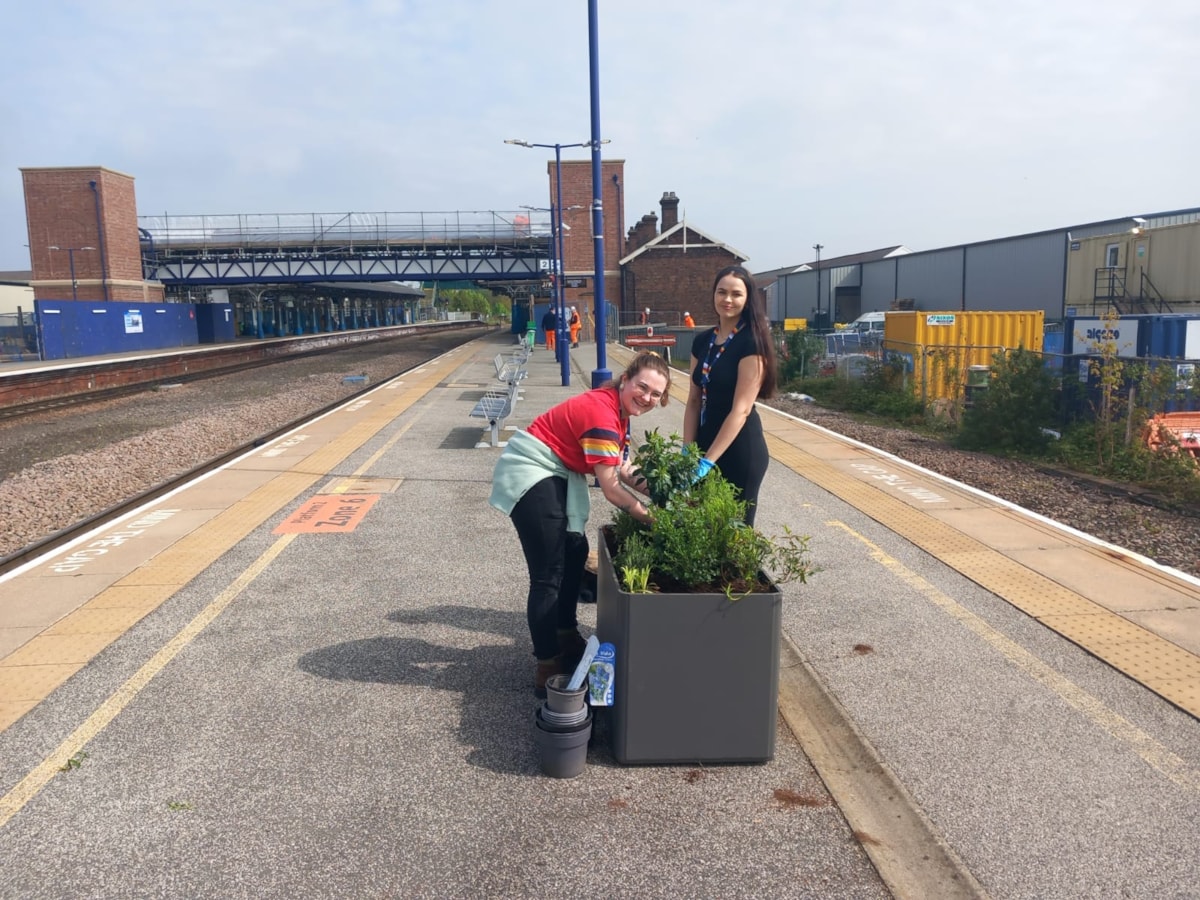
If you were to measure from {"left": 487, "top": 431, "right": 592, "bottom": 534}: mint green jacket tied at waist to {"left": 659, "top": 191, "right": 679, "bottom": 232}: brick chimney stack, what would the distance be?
5581cm

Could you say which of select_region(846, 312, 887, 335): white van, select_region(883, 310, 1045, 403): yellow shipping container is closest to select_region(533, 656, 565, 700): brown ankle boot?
select_region(883, 310, 1045, 403): yellow shipping container

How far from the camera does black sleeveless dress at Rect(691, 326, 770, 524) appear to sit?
4531mm

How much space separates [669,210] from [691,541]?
57185mm

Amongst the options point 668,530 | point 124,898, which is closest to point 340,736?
point 124,898

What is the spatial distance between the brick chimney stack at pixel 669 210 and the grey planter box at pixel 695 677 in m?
56.5

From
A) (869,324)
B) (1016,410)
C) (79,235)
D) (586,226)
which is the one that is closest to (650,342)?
(869,324)

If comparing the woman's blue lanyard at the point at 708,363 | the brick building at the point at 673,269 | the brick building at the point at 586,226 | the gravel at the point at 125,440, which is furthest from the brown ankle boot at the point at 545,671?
the brick building at the point at 586,226

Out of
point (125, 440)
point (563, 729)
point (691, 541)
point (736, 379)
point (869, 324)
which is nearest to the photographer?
point (563, 729)

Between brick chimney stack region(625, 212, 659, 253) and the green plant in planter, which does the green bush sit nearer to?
the green plant in planter

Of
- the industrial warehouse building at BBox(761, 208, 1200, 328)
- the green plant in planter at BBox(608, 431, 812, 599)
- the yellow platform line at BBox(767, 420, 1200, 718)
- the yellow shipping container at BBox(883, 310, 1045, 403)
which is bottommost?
the yellow platform line at BBox(767, 420, 1200, 718)

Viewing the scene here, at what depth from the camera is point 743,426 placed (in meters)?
4.60

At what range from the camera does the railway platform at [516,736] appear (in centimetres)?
320

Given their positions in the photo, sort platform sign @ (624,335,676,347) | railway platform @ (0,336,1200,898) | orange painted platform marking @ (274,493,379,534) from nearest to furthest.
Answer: railway platform @ (0,336,1200,898) < orange painted platform marking @ (274,493,379,534) < platform sign @ (624,335,676,347)

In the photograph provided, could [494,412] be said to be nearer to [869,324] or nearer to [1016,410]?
[1016,410]
